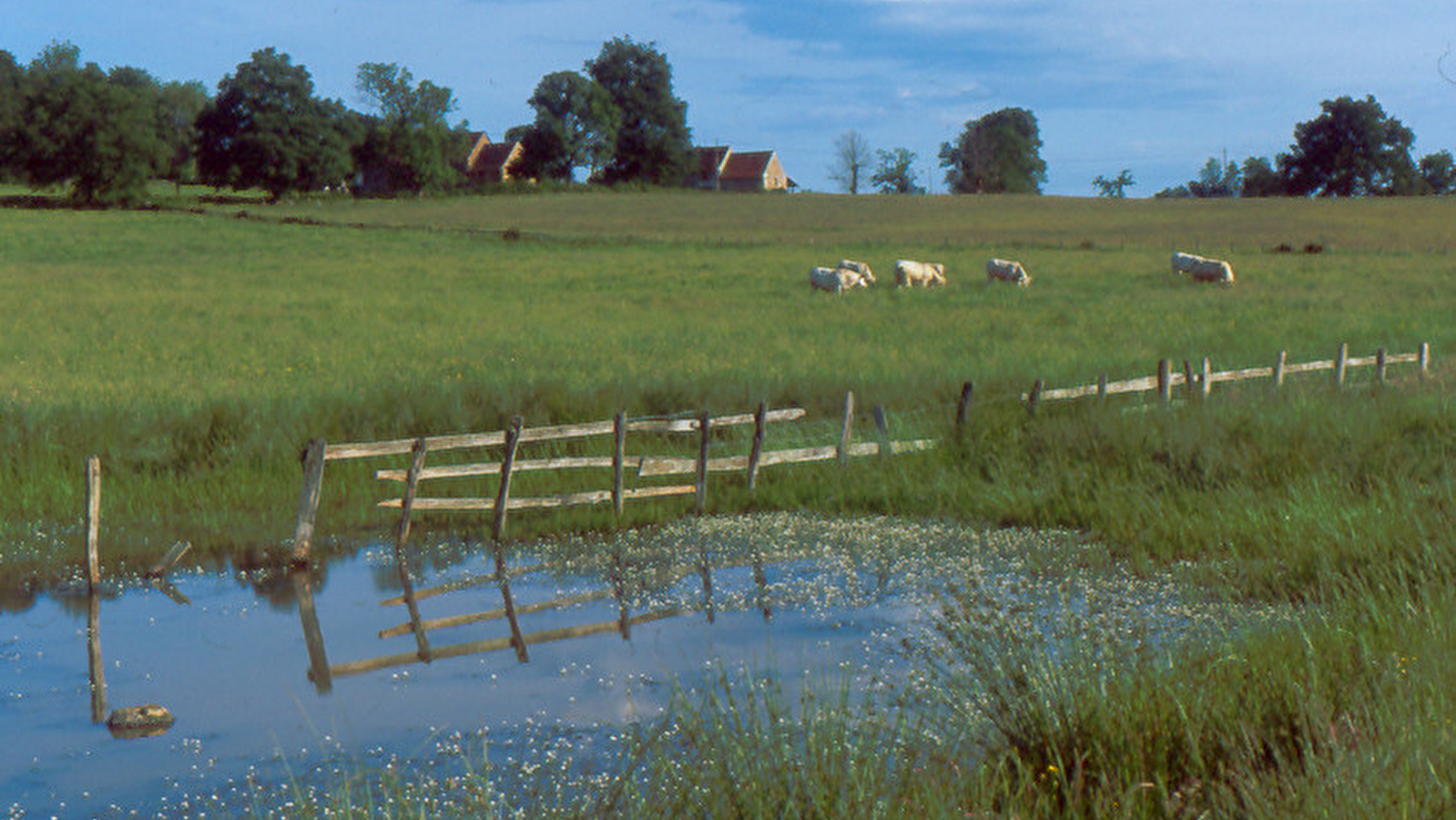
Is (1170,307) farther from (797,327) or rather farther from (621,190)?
(621,190)

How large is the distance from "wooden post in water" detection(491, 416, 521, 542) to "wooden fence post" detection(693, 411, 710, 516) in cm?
201

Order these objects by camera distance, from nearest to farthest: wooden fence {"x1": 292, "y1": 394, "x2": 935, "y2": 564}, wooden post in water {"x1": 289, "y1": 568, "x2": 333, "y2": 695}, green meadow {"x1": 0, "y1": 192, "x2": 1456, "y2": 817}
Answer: green meadow {"x1": 0, "y1": 192, "x2": 1456, "y2": 817}, wooden post in water {"x1": 289, "y1": 568, "x2": 333, "y2": 695}, wooden fence {"x1": 292, "y1": 394, "x2": 935, "y2": 564}

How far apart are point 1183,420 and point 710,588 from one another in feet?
20.4

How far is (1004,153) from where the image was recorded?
369 ft

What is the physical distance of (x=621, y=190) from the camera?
91.8 metres

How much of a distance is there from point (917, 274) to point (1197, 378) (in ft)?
63.4

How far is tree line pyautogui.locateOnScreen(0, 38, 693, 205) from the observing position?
7694 centimetres

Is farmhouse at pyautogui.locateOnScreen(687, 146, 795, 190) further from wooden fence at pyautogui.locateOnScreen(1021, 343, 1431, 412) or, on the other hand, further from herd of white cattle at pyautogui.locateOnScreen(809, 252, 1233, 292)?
wooden fence at pyautogui.locateOnScreen(1021, 343, 1431, 412)

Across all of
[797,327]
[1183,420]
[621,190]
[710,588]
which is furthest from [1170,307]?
[621,190]

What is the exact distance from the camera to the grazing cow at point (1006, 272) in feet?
124

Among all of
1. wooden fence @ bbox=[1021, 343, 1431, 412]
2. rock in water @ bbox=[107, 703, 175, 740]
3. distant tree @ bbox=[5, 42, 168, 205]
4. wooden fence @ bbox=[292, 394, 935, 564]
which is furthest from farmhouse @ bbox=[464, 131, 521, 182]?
rock in water @ bbox=[107, 703, 175, 740]

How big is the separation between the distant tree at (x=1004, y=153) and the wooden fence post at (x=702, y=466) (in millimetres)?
99768

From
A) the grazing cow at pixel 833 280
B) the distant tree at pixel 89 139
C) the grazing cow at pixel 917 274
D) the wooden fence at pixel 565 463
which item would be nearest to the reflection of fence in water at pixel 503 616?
the wooden fence at pixel 565 463

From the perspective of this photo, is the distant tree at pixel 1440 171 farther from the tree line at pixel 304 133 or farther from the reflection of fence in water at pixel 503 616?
the reflection of fence in water at pixel 503 616
